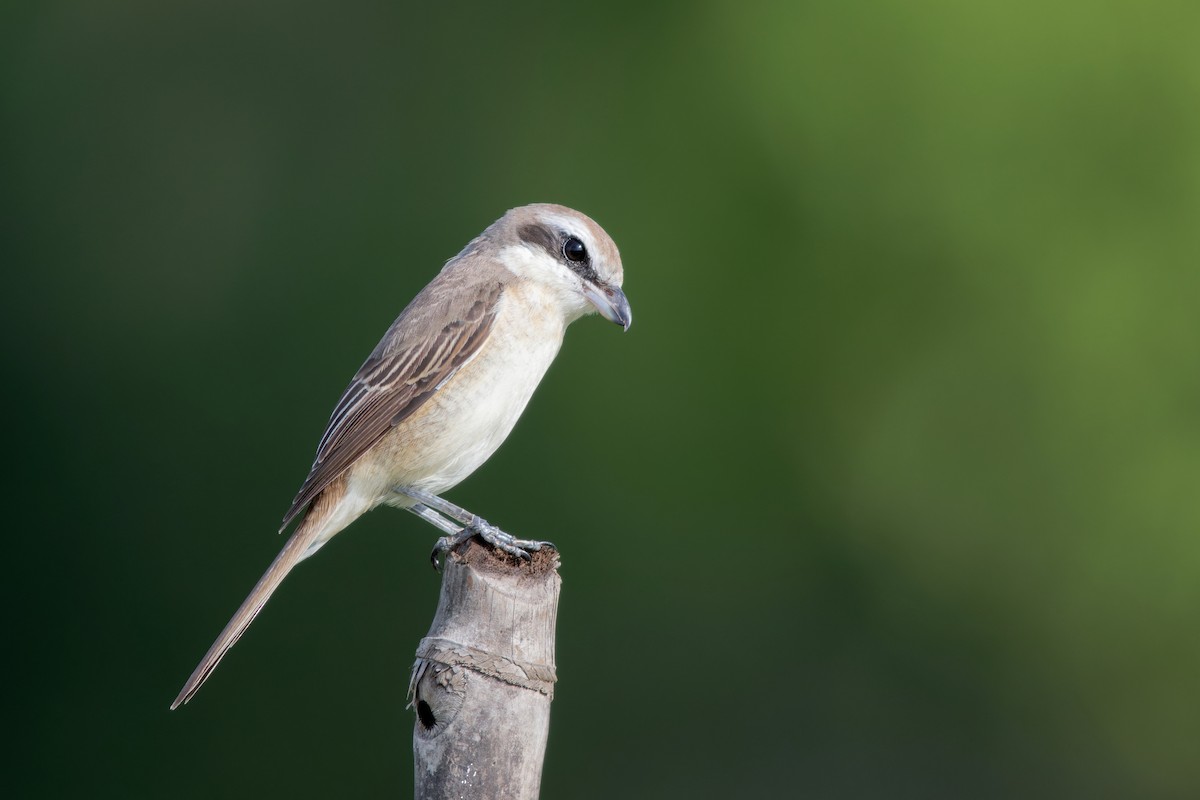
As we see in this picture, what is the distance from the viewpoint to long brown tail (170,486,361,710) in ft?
11.9

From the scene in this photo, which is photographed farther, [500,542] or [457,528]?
[457,528]

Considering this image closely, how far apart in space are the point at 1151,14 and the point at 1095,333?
149cm

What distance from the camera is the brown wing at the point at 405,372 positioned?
407 cm

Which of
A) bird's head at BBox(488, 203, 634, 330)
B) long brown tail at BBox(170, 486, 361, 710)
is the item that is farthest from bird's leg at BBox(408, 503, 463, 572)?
bird's head at BBox(488, 203, 634, 330)

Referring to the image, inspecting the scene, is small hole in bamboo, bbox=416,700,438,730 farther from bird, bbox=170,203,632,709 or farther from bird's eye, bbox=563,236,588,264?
bird's eye, bbox=563,236,588,264

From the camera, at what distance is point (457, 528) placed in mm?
4098

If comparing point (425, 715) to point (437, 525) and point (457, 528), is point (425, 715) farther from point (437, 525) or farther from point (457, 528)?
point (437, 525)

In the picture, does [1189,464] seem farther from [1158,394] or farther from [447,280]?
[447,280]

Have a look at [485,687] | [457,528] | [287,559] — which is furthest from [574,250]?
[485,687]

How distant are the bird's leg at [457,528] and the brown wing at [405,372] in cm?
24

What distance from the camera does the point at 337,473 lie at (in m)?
4.02

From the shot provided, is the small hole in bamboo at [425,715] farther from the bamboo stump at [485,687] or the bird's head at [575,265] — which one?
the bird's head at [575,265]

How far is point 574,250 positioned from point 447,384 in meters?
0.63

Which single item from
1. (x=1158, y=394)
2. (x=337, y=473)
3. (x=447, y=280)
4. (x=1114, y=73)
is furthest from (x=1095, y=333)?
(x=337, y=473)
